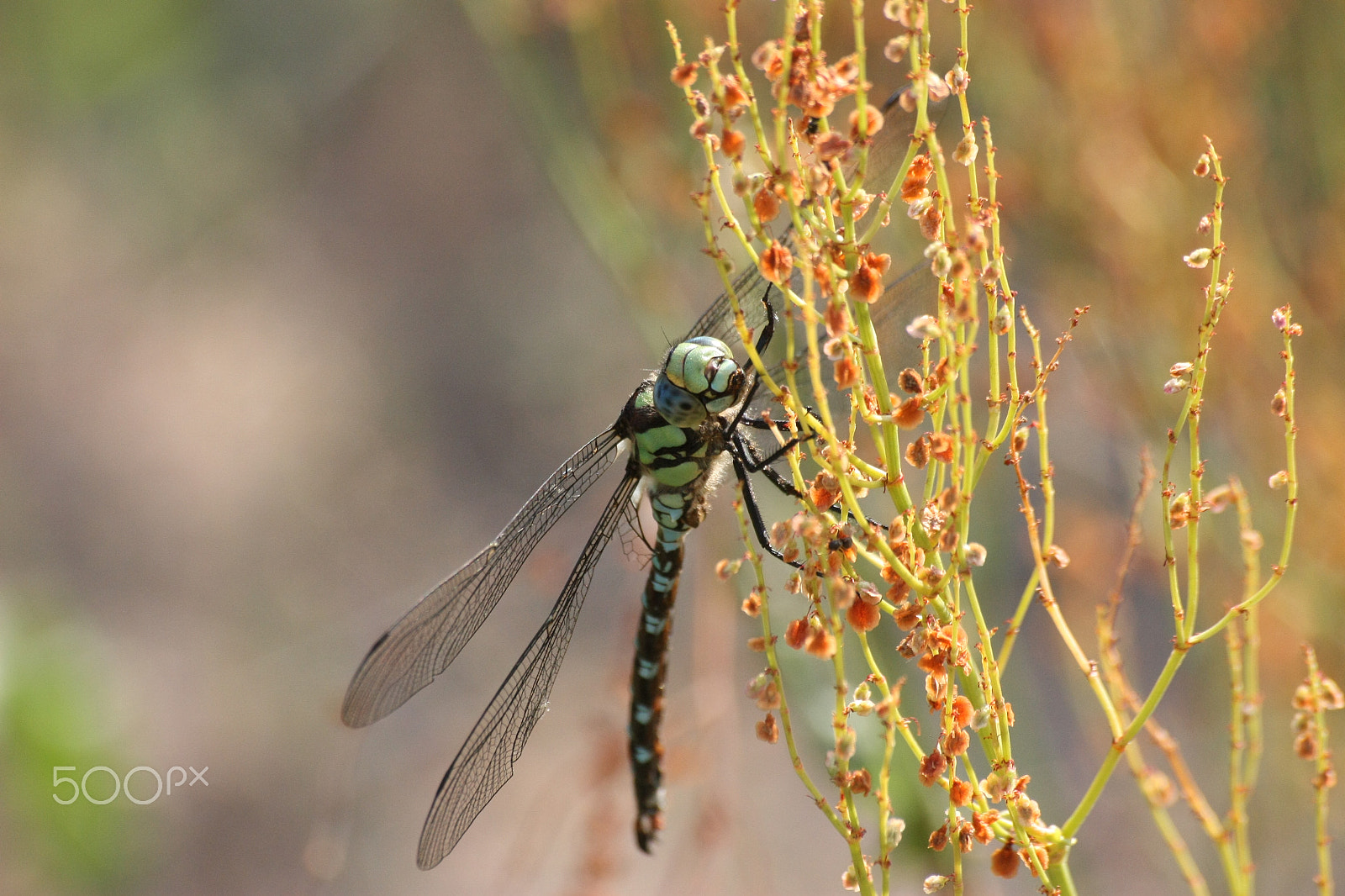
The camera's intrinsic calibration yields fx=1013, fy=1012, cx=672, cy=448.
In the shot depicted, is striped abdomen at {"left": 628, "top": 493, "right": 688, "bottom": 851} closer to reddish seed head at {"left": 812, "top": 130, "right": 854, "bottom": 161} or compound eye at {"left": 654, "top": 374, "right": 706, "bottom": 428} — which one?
compound eye at {"left": 654, "top": 374, "right": 706, "bottom": 428}

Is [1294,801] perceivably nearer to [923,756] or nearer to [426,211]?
[923,756]

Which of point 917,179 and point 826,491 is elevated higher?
point 917,179

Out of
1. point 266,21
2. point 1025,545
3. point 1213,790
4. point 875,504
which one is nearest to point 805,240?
point 875,504

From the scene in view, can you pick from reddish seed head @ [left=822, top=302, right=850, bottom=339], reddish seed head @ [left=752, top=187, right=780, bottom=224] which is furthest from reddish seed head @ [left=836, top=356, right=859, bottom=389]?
reddish seed head @ [left=752, top=187, right=780, bottom=224]

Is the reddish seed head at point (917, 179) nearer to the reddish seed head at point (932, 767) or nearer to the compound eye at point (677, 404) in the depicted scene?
the reddish seed head at point (932, 767)

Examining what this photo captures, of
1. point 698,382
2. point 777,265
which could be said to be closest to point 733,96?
point 777,265

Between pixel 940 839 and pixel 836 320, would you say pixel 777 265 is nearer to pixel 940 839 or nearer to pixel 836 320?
pixel 836 320

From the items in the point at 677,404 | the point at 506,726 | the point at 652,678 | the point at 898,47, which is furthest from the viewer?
the point at 652,678

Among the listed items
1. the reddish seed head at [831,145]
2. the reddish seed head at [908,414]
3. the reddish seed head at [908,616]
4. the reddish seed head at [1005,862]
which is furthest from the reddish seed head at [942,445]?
the reddish seed head at [1005,862]
